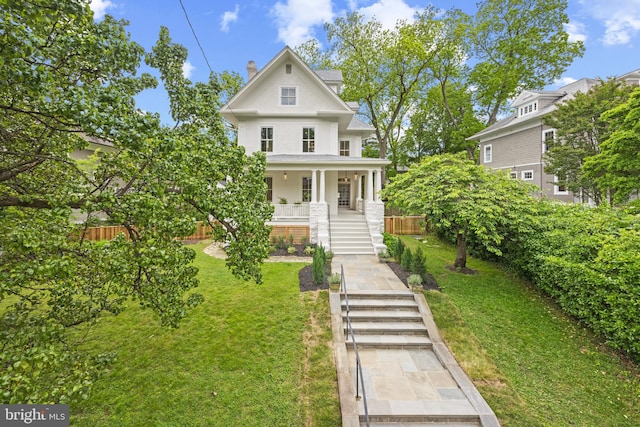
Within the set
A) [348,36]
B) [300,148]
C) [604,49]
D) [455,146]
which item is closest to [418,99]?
[455,146]

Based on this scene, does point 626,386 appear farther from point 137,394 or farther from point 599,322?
point 137,394

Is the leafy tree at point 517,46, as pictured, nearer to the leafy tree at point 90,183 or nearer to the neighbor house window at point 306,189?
the neighbor house window at point 306,189

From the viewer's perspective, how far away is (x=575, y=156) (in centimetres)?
1423

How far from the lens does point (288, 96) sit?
1457 cm

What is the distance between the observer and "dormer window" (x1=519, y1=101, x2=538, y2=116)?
64.2ft

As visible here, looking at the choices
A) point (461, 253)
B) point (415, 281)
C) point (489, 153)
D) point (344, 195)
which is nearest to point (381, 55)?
point (344, 195)

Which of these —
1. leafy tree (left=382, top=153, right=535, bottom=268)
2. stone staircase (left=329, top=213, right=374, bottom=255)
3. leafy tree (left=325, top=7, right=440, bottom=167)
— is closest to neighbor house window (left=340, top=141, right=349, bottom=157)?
stone staircase (left=329, top=213, right=374, bottom=255)

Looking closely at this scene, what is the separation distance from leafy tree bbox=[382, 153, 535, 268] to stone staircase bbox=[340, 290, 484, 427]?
266 cm

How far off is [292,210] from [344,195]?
602 centimetres

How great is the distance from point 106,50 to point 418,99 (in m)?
28.7

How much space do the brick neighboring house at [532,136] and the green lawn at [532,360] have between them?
14562mm

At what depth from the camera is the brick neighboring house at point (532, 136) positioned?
18562 mm

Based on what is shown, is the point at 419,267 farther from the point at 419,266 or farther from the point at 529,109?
the point at 529,109

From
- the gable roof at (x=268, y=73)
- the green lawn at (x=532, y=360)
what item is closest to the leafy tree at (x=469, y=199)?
the green lawn at (x=532, y=360)
